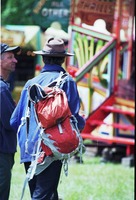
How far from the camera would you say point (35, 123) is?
5.63 m

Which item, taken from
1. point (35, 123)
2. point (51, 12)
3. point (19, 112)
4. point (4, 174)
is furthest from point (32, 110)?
point (51, 12)

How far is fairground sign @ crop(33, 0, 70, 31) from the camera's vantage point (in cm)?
1525

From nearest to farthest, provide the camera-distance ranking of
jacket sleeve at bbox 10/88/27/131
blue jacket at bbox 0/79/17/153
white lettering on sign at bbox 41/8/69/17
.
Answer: jacket sleeve at bbox 10/88/27/131, blue jacket at bbox 0/79/17/153, white lettering on sign at bbox 41/8/69/17

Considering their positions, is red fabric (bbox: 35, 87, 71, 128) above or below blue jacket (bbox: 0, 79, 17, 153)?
above

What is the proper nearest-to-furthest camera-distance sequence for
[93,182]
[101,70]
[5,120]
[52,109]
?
1. [52,109]
2. [5,120]
3. [93,182]
4. [101,70]

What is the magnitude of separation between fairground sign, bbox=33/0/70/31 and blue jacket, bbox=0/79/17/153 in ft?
28.1

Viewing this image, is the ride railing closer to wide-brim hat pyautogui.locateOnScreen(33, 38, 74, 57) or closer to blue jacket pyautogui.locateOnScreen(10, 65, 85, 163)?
wide-brim hat pyautogui.locateOnScreen(33, 38, 74, 57)

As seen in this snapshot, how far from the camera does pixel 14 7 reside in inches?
804

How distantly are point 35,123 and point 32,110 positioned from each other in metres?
0.11

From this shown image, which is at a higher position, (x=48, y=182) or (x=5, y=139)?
(x=5, y=139)

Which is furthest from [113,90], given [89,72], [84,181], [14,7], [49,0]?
[14,7]

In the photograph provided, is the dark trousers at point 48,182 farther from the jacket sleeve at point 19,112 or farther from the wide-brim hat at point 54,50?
the wide-brim hat at point 54,50

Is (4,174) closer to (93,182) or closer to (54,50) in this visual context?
(54,50)

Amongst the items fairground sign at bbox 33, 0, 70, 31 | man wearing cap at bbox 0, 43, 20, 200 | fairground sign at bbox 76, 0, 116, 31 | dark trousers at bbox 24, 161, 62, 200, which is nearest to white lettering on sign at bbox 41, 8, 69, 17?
fairground sign at bbox 33, 0, 70, 31
